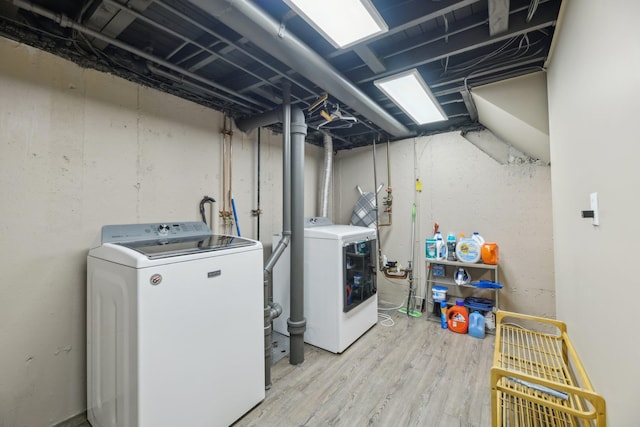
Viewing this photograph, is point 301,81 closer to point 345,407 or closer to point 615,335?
point 615,335

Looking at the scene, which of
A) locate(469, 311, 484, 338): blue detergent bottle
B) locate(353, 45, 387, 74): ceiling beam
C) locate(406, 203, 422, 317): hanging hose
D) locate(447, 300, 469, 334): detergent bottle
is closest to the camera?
locate(353, 45, 387, 74): ceiling beam

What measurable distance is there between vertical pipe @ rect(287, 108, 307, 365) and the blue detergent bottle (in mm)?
1840

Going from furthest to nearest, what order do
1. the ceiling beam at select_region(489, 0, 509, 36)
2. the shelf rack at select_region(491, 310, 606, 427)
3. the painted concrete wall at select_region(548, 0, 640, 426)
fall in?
the ceiling beam at select_region(489, 0, 509, 36), the shelf rack at select_region(491, 310, 606, 427), the painted concrete wall at select_region(548, 0, 640, 426)

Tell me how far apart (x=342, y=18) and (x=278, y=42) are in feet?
1.24

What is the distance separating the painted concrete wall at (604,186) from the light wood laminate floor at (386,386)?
90 cm

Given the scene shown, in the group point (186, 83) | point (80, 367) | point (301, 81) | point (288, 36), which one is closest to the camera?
point (288, 36)

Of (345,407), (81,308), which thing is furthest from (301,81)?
(345,407)

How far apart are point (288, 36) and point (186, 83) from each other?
108 centimetres

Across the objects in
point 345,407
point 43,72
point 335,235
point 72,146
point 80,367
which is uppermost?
point 43,72

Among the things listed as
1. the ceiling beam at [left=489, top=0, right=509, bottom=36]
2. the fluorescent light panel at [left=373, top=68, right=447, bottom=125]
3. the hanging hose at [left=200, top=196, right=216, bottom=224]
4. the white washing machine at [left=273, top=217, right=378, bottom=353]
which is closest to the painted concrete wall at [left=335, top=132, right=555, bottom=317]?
the fluorescent light panel at [left=373, top=68, right=447, bottom=125]

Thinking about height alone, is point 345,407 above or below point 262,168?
below

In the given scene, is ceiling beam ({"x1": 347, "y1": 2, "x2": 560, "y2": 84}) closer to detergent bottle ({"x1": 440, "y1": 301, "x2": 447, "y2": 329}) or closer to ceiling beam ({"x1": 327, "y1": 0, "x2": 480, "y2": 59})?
ceiling beam ({"x1": 327, "y1": 0, "x2": 480, "y2": 59})

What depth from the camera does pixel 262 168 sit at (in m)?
3.04

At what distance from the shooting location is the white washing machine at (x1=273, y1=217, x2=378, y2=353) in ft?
8.13
